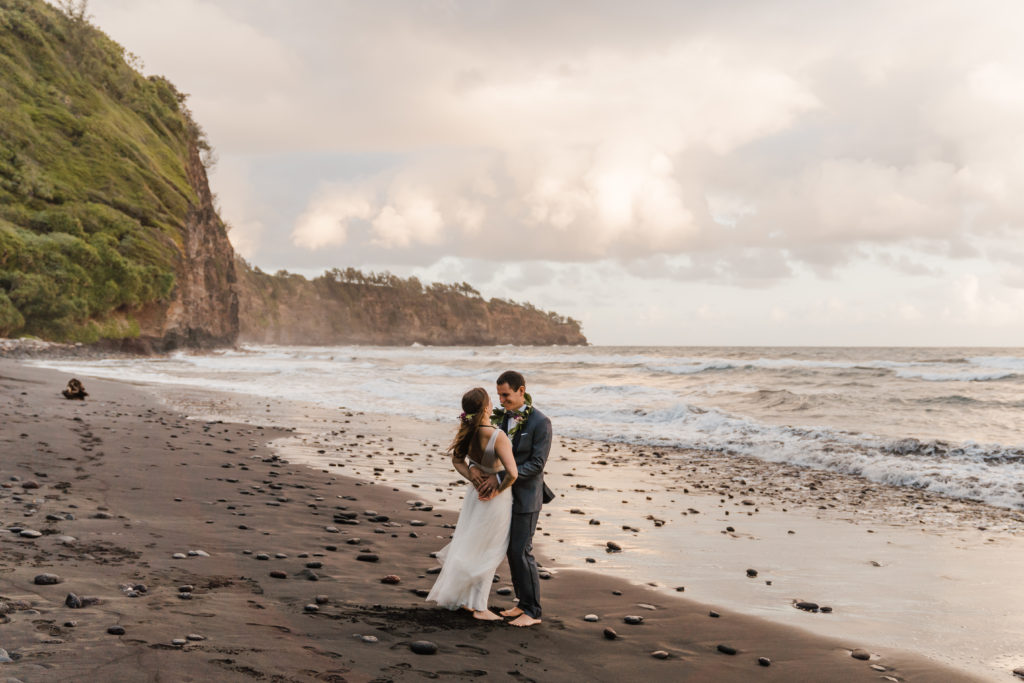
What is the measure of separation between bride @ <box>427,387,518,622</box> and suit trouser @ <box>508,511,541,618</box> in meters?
0.09

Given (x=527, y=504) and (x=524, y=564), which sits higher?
(x=527, y=504)

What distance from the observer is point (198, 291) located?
6688cm

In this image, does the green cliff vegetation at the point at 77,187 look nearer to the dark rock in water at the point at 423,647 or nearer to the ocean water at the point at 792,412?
the ocean water at the point at 792,412

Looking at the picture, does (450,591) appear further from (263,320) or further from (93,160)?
(263,320)

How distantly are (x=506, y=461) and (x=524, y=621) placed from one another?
1.27 m

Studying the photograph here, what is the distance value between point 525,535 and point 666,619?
1427 millimetres

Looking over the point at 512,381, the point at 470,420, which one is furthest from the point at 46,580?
the point at 512,381

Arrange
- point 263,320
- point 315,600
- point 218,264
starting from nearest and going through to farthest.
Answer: point 315,600 < point 218,264 < point 263,320

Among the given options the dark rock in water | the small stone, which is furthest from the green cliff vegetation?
the dark rock in water

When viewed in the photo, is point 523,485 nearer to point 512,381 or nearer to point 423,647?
point 512,381

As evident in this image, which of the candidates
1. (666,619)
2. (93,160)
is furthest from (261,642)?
(93,160)

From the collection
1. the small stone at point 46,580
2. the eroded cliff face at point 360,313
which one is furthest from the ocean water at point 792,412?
the eroded cliff face at point 360,313

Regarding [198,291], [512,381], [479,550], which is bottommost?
[479,550]

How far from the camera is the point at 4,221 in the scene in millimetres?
45562
